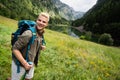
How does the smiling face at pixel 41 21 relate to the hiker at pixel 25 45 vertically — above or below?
above

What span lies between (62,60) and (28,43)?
657cm

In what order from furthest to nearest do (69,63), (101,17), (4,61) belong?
1. (101,17)
2. (69,63)
3. (4,61)

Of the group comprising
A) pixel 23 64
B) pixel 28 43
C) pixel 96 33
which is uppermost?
pixel 28 43

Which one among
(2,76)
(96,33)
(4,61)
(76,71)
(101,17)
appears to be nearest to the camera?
(2,76)

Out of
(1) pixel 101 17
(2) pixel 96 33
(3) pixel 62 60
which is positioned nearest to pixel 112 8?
(1) pixel 101 17

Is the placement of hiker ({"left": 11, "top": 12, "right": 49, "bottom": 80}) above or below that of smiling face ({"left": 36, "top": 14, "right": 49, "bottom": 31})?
below

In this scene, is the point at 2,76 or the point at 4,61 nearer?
the point at 2,76

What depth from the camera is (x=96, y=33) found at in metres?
125

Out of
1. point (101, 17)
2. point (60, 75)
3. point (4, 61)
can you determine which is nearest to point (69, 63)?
point (60, 75)

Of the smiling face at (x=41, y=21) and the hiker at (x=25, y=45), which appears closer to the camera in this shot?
the hiker at (x=25, y=45)

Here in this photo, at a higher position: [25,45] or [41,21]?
[41,21]

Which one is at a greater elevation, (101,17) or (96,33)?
(101,17)

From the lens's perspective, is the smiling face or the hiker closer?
the hiker

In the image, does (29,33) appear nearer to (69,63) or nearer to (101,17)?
(69,63)
